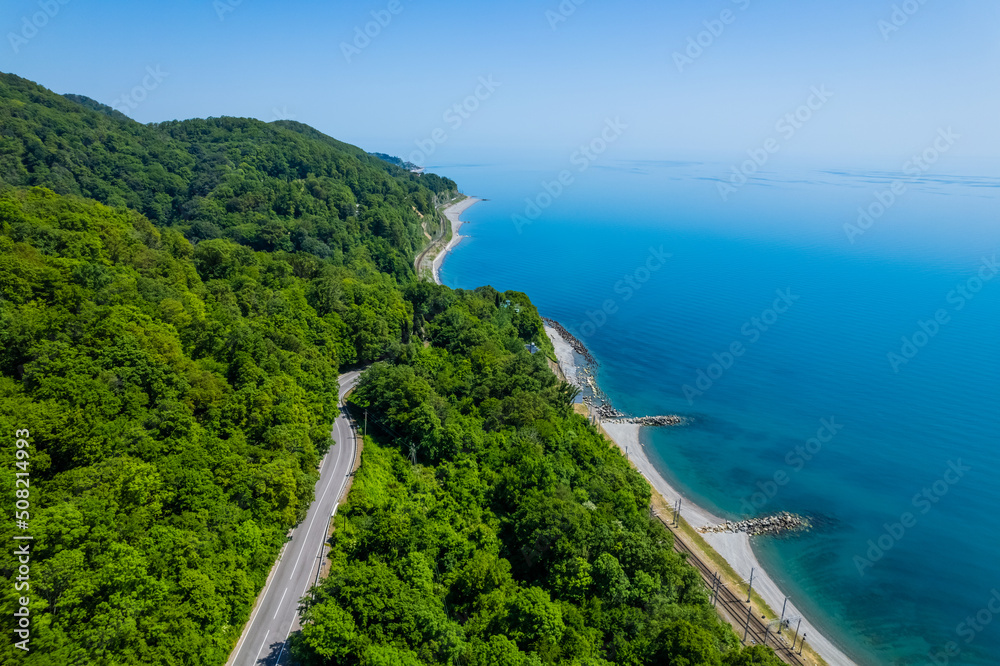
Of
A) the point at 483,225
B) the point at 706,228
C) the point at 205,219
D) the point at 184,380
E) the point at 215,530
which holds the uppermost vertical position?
the point at 706,228

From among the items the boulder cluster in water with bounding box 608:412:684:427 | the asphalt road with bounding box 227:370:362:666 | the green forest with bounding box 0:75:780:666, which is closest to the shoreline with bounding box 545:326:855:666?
the boulder cluster in water with bounding box 608:412:684:427

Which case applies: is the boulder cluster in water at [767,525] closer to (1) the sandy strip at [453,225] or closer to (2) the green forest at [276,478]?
(2) the green forest at [276,478]

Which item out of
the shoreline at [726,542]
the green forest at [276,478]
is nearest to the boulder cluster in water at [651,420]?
the shoreline at [726,542]

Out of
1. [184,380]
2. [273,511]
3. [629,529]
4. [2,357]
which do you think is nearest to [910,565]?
[629,529]

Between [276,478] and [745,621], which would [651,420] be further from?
[276,478]

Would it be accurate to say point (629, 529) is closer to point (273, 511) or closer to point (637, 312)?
point (273, 511)

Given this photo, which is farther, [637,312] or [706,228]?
[706,228]

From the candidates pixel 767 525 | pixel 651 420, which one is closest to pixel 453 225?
pixel 651 420
